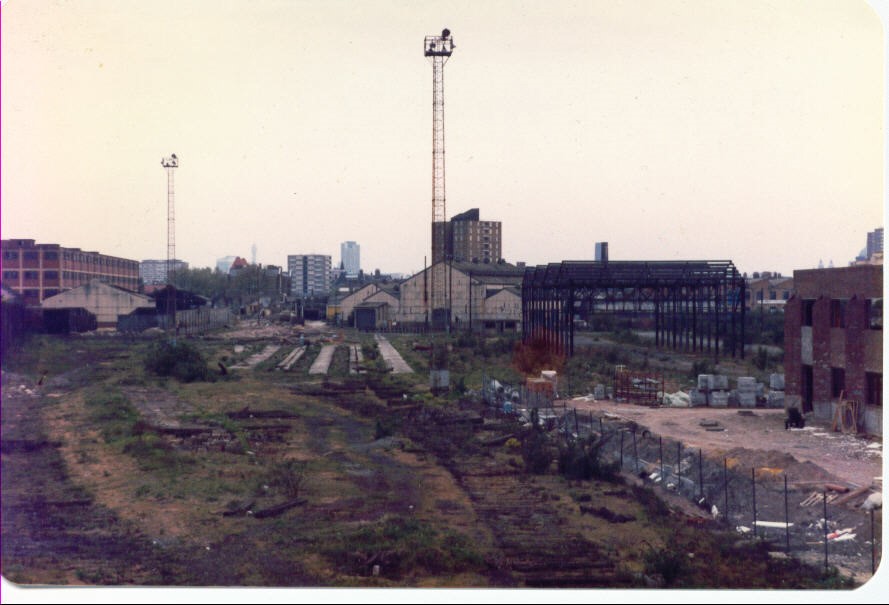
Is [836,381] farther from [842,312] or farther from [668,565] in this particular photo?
[668,565]

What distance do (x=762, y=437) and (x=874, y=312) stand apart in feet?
14.0

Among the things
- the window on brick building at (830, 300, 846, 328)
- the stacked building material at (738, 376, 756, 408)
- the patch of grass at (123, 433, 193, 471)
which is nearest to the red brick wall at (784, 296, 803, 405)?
the window on brick building at (830, 300, 846, 328)

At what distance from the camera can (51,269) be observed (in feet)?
110

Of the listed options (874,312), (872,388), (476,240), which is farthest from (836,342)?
(476,240)

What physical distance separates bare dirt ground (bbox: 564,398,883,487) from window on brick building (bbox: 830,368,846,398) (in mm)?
923

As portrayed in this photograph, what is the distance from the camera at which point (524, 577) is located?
36.3ft

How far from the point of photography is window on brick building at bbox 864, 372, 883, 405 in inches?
765

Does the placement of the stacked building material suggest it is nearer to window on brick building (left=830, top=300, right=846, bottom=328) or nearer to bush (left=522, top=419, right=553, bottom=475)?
window on brick building (left=830, top=300, right=846, bottom=328)

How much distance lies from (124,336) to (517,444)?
33.5 metres

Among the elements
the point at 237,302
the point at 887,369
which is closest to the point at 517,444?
the point at 887,369

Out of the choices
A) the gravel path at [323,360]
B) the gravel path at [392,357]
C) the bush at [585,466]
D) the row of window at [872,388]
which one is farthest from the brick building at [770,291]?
the bush at [585,466]

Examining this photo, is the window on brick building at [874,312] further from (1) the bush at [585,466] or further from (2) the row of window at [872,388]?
(1) the bush at [585,466]

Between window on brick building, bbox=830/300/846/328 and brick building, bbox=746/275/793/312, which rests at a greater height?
brick building, bbox=746/275/793/312

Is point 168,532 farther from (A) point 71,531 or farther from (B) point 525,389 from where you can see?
(B) point 525,389
